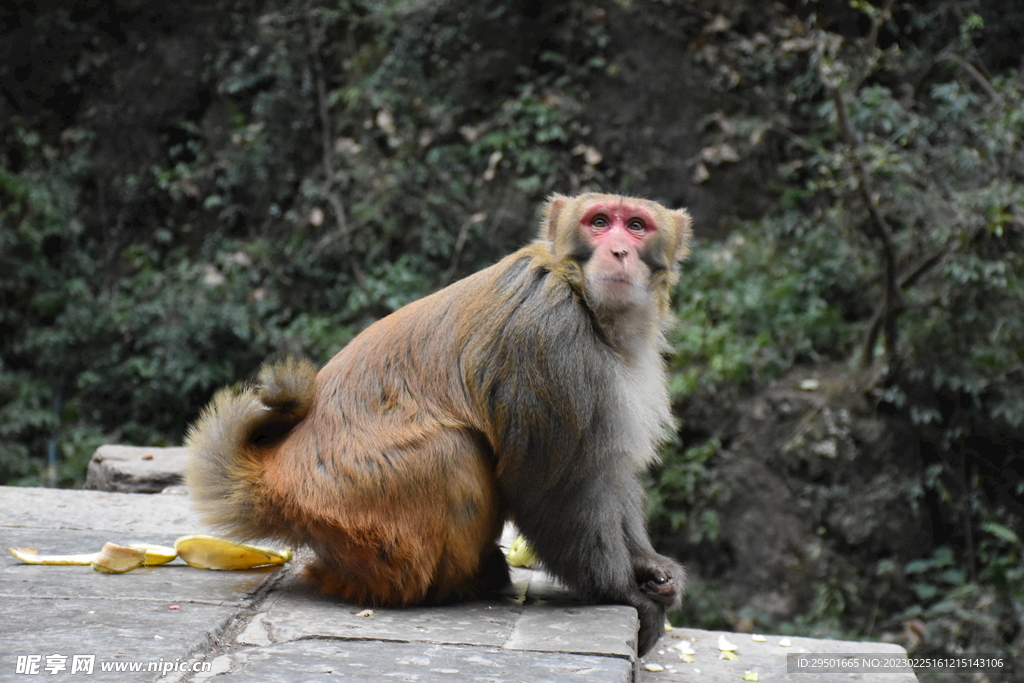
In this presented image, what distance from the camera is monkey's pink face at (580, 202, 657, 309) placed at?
330cm

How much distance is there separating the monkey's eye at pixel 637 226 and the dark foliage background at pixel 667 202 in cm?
397

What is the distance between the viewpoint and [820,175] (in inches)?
379

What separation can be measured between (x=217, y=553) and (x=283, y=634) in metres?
0.88

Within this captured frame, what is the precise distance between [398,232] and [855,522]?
224 inches

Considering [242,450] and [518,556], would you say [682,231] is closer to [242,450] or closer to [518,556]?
[518,556]

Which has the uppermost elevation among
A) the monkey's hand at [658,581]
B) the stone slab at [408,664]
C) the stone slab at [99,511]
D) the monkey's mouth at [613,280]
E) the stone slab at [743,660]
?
the monkey's mouth at [613,280]

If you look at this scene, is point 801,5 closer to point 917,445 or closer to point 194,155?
point 917,445

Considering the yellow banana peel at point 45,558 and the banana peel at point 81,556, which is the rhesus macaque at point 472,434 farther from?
the yellow banana peel at point 45,558

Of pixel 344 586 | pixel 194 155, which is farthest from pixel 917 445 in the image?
pixel 194 155

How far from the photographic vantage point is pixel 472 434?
128 inches

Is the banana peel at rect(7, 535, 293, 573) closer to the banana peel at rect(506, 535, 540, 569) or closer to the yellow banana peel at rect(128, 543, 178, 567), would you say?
the yellow banana peel at rect(128, 543, 178, 567)

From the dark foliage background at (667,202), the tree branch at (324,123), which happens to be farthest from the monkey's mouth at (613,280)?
the tree branch at (324,123)

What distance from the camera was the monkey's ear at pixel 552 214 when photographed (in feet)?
12.2

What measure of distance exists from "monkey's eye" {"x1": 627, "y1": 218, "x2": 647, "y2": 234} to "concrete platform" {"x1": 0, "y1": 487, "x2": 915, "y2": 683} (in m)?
1.41
